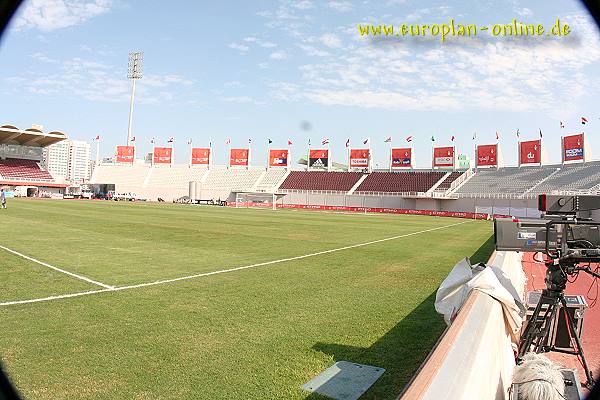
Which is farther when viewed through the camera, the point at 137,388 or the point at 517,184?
the point at 517,184

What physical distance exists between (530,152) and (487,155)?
6.64 metres

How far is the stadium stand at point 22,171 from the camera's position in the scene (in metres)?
79.4

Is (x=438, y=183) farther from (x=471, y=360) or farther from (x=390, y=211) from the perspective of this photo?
(x=471, y=360)

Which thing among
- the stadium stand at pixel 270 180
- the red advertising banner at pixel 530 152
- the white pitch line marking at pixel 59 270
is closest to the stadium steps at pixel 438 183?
Answer: the red advertising banner at pixel 530 152

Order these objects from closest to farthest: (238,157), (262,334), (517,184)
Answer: (262,334)
(517,184)
(238,157)

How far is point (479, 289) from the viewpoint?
14.8 ft

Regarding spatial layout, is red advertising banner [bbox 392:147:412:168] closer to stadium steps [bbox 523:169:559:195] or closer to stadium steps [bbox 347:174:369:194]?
stadium steps [bbox 347:174:369:194]

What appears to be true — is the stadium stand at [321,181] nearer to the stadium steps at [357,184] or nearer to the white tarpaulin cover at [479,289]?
the stadium steps at [357,184]

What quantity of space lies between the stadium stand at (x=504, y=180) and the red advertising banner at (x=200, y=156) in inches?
2085

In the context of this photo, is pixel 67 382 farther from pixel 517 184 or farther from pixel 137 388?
pixel 517 184

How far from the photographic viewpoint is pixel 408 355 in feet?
15.6

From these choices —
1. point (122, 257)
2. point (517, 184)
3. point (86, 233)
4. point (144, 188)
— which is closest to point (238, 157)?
point (144, 188)

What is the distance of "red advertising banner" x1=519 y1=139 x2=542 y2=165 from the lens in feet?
210

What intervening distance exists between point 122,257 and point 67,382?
832 cm
